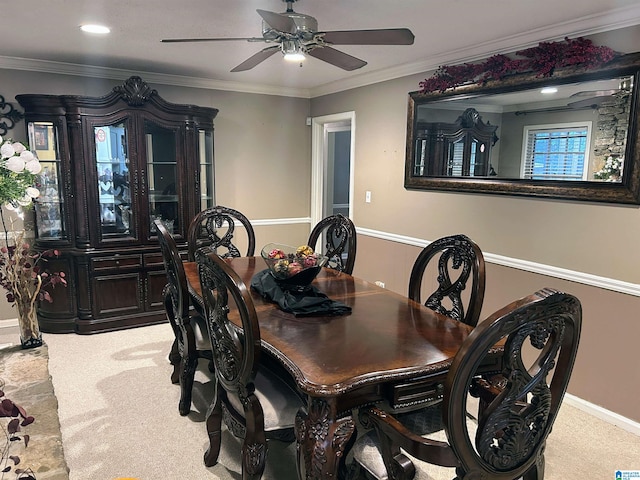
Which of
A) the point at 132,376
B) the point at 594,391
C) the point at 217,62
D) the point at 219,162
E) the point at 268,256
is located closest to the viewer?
the point at 268,256

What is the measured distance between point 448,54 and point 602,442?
2814mm

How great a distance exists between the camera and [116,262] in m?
4.12

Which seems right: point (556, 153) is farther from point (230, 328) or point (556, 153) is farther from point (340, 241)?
point (230, 328)

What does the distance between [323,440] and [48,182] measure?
355 centimetres

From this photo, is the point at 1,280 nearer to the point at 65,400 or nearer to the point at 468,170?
the point at 65,400

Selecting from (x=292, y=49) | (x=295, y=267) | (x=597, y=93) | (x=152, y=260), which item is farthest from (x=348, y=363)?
(x=152, y=260)

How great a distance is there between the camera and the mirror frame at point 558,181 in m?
2.58

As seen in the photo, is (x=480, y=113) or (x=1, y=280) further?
(x=480, y=113)

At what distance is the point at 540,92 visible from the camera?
119 inches

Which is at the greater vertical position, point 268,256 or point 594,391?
point 268,256

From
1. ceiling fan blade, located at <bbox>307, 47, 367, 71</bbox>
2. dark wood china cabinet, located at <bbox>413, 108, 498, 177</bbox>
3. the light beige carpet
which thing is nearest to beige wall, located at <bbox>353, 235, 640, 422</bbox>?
the light beige carpet

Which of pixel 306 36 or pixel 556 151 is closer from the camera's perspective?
pixel 306 36

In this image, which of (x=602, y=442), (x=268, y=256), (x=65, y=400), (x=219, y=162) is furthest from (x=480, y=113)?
(x=65, y=400)

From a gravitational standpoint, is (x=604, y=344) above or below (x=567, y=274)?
below
